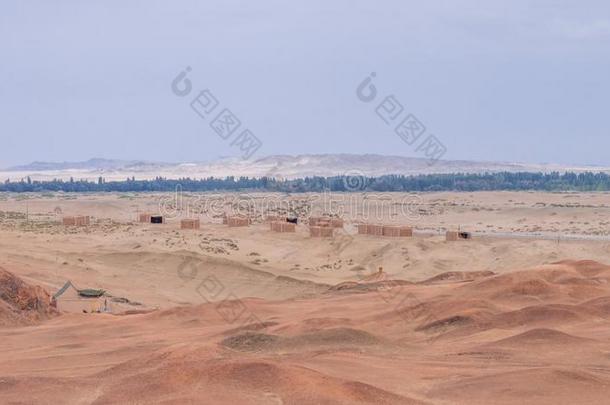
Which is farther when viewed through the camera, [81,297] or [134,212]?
[134,212]

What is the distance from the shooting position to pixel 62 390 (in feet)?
56.5

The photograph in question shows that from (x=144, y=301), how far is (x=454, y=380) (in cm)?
2319

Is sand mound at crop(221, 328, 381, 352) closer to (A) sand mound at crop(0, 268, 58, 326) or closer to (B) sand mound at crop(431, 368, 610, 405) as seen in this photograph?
(B) sand mound at crop(431, 368, 610, 405)

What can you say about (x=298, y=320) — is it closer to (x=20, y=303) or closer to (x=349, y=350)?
(x=349, y=350)

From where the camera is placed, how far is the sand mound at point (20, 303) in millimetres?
28922

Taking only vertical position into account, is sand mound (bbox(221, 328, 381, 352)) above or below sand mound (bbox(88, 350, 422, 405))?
below

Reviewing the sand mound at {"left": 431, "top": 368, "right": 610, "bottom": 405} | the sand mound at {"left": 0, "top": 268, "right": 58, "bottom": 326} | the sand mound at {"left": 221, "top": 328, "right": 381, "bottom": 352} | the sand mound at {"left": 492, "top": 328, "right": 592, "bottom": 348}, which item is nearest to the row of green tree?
the sand mound at {"left": 0, "top": 268, "right": 58, "bottom": 326}

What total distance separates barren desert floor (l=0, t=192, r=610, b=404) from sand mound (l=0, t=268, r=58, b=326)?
5cm

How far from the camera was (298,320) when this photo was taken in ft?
89.0

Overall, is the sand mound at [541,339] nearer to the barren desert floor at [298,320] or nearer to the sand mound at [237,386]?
the barren desert floor at [298,320]

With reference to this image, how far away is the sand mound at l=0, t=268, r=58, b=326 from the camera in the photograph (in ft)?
94.9

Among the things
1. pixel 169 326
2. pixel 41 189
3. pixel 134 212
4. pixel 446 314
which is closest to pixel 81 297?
pixel 169 326

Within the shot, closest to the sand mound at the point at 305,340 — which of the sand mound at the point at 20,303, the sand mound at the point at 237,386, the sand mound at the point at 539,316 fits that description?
the sand mound at the point at 539,316

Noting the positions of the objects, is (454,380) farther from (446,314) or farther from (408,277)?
(408,277)
